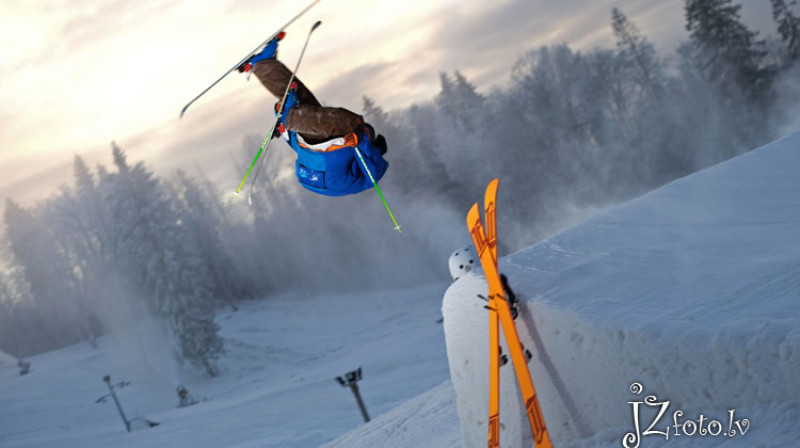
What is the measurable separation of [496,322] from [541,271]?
64 cm

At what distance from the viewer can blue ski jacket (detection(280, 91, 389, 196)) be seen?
163 inches

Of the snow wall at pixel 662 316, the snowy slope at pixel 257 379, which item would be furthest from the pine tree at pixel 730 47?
the snow wall at pixel 662 316


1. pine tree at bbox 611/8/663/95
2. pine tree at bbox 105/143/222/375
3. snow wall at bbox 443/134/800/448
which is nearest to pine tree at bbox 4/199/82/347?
pine tree at bbox 105/143/222/375

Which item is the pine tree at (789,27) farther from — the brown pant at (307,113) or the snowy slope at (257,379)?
the brown pant at (307,113)

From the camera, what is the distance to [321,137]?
4137 millimetres

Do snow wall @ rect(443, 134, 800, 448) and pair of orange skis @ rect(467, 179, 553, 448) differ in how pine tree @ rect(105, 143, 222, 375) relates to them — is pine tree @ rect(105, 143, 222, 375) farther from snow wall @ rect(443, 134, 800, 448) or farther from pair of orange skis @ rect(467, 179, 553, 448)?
pair of orange skis @ rect(467, 179, 553, 448)

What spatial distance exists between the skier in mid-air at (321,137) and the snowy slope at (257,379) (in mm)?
13421

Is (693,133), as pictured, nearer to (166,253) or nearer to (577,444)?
(166,253)

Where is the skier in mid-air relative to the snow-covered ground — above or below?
above

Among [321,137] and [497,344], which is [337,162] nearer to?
[321,137]

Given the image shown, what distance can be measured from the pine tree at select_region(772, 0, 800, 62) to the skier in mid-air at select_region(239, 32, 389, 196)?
123 feet

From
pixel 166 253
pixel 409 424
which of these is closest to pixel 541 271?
pixel 409 424

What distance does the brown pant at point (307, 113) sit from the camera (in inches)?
160

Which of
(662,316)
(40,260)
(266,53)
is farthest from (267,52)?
(40,260)
